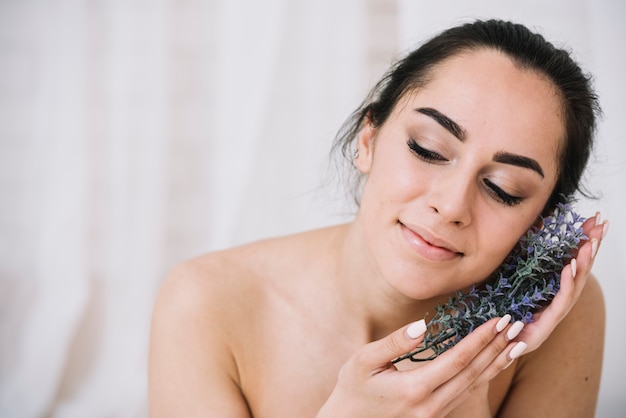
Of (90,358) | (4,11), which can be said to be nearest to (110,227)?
(90,358)

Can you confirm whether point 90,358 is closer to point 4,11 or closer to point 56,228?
point 56,228

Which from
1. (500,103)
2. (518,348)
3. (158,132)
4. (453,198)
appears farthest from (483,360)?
(158,132)

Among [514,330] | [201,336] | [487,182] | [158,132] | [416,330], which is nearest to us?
[416,330]

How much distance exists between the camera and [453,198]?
155cm

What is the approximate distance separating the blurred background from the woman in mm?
916

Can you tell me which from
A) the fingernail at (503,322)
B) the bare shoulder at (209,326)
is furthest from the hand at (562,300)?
the bare shoulder at (209,326)

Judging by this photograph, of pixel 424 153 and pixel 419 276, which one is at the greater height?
pixel 424 153

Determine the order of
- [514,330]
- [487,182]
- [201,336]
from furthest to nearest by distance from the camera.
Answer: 1. [201,336]
2. [487,182]
3. [514,330]

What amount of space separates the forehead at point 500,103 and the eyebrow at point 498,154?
1 cm

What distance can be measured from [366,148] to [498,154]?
0.43 metres

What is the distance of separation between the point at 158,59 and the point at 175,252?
2.80ft

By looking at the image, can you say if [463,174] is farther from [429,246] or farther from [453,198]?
[429,246]

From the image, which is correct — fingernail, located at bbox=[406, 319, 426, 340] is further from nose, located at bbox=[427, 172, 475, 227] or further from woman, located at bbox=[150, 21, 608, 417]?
nose, located at bbox=[427, 172, 475, 227]

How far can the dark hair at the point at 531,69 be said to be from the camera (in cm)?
169
